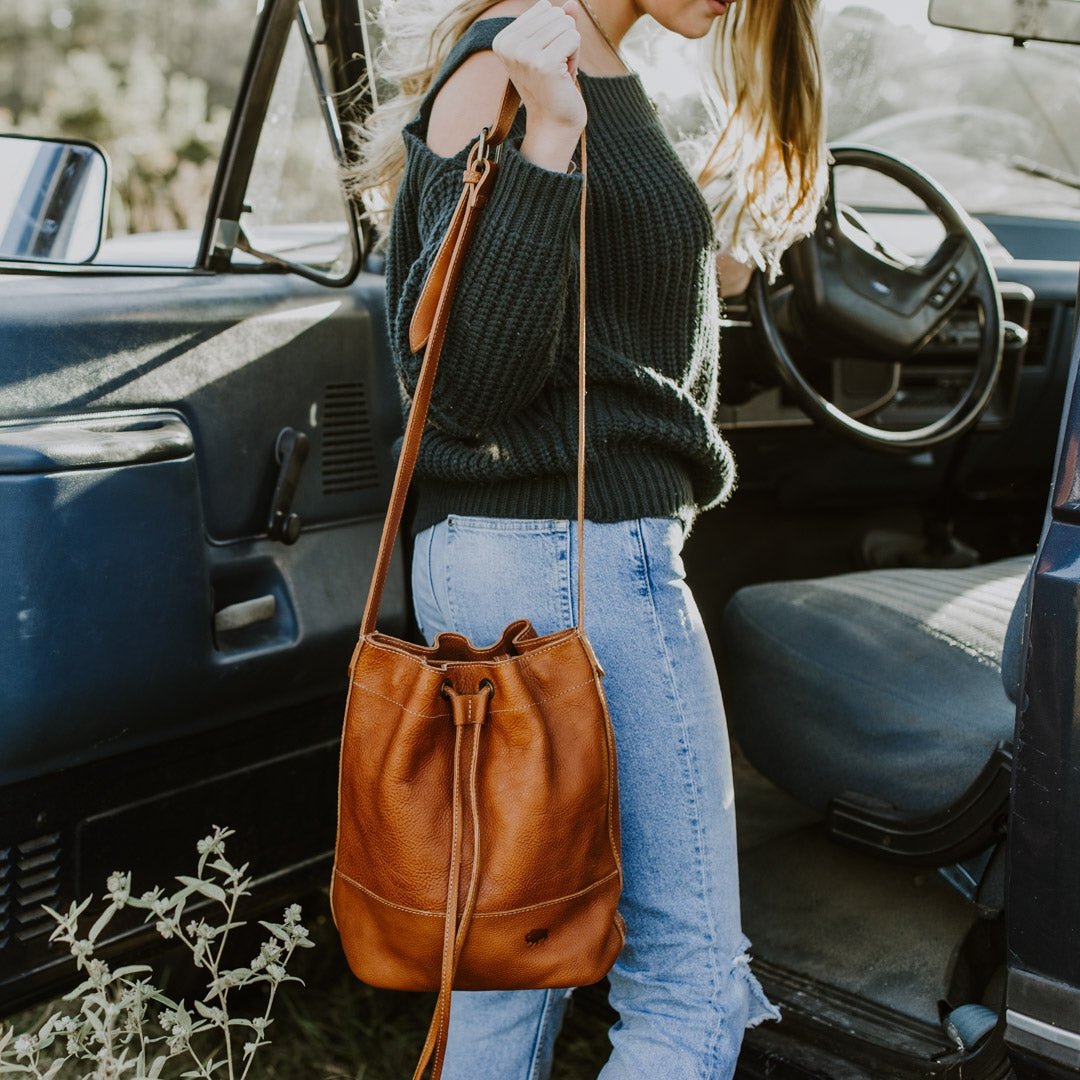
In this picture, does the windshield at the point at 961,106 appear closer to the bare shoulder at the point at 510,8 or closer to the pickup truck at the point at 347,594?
the pickup truck at the point at 347,594

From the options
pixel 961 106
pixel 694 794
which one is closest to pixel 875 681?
pixel 694 794

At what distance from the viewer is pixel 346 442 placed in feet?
6.21

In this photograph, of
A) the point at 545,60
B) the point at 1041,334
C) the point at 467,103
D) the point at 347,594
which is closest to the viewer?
the point at 545,60

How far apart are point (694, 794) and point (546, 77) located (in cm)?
76

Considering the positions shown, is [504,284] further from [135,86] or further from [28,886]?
[135,86]

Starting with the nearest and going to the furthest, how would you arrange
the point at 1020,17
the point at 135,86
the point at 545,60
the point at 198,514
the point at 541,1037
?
the point at 545,60, the point at 541,1037, the point at 198,514, the point at 1020,17, the point at 135,86

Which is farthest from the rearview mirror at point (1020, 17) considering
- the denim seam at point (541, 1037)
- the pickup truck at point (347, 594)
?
the denim seam at point (541, 1037)

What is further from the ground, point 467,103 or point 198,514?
point 467,103

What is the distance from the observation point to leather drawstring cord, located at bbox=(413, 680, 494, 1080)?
1184 mm

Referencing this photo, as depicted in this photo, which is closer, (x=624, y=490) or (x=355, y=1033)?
(x=624, y=490)

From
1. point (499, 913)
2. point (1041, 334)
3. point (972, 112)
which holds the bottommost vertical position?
point (499, 913)

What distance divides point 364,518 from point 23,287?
1.97 ft

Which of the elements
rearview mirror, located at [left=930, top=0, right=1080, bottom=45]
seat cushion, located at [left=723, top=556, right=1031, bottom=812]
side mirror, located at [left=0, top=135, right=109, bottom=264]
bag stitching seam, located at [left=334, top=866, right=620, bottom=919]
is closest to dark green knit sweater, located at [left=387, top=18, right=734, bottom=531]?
bag stitching seam, located at [left=334, top=866, right=620, bottom=919]

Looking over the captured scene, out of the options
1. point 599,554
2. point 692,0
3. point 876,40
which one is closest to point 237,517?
point 599,554
